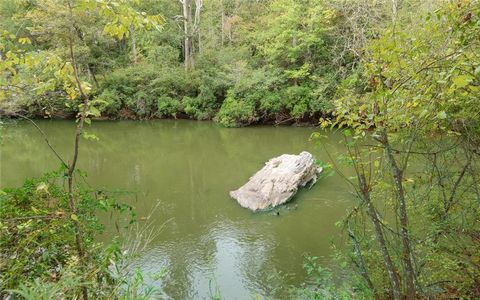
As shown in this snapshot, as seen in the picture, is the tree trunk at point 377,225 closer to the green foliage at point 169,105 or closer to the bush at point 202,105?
the bush at point 202,105

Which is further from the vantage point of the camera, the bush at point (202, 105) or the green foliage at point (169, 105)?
the green foliage at point (169, 105)

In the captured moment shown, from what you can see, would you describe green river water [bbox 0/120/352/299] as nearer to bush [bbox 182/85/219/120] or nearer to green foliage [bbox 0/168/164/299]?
green foliage [bbox 0/168/164/299]

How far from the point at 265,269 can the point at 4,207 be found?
143 inches

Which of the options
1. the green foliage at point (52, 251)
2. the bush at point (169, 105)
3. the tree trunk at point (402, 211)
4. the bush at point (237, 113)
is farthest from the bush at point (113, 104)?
the tree trunk at point (402, 211)

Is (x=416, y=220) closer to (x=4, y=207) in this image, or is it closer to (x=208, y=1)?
(x=4, y=207)

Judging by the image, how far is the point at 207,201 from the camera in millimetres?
8133

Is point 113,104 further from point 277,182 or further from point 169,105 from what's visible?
point 277,182

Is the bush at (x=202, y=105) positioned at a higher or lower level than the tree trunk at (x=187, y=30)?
lower

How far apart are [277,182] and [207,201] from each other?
151 centimetres

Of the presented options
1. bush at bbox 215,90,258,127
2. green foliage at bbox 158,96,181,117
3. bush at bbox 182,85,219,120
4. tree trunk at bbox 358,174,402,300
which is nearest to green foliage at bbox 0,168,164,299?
tree trunk at bbox 358,174,402,300

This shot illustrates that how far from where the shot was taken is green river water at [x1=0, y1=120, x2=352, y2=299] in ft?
18.1

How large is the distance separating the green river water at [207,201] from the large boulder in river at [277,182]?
0.70 feet

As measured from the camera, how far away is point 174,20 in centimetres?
1891

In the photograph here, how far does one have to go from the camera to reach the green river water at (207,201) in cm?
552
